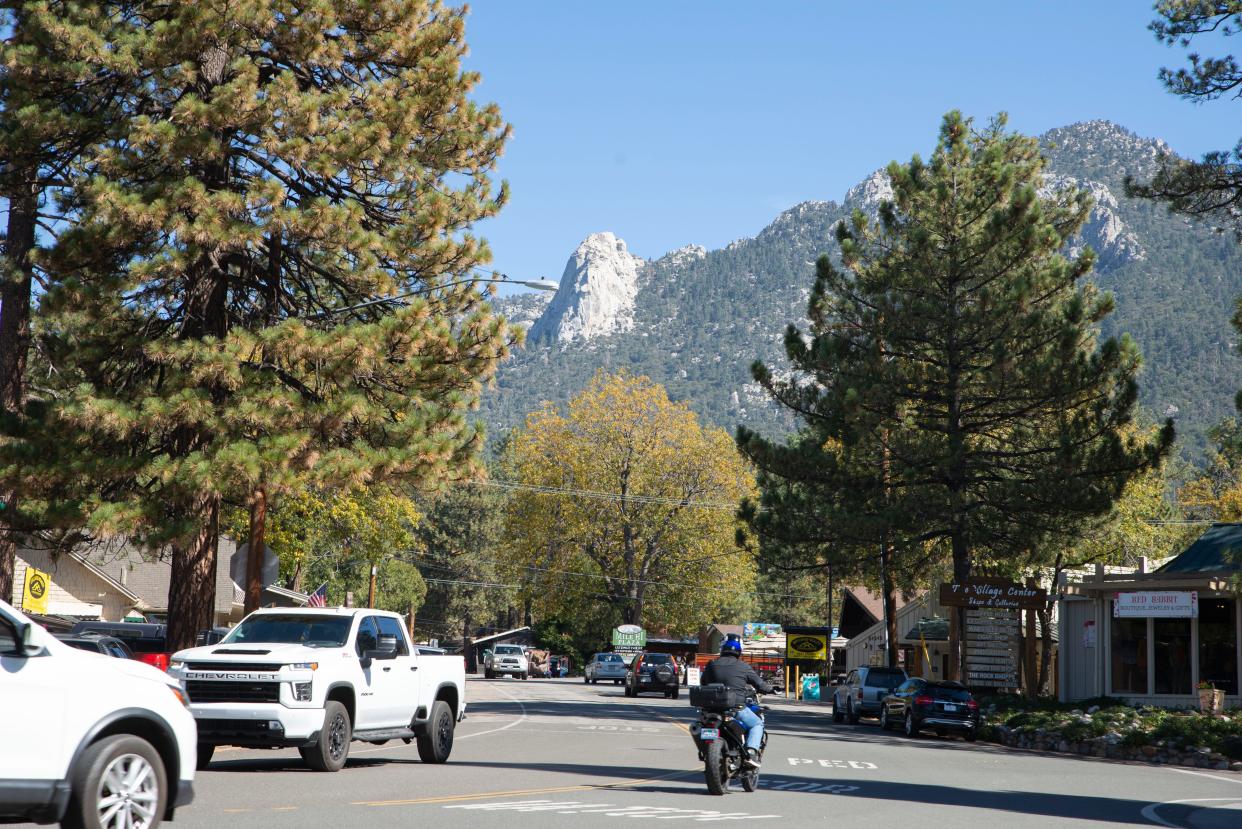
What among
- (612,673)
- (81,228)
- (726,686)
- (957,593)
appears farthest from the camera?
(612,673)

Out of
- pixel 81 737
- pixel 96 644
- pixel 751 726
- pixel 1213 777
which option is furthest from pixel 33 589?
pixel 81 737

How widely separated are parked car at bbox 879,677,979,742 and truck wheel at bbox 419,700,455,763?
15.6 m

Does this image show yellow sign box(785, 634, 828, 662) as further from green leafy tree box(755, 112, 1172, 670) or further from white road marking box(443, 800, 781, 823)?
white road marking box(443, 800, 781, 823)

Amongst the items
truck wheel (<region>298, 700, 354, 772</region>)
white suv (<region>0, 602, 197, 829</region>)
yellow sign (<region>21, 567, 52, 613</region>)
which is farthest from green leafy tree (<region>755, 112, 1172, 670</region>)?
white suv (<region>0, 602, 197, 829</region>)

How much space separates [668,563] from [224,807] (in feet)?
194

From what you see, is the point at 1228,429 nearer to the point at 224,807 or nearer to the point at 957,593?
the point at 957,593

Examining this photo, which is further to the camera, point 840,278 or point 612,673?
point 612,673

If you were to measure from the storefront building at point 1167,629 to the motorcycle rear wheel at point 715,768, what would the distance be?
73.6 feet

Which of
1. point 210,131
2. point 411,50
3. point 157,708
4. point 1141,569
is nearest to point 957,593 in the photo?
point 1141,569

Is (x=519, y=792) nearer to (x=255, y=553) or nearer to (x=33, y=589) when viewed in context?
(x=255, y=553)

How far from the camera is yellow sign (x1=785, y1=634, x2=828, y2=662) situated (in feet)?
185

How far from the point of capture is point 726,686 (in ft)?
51.6

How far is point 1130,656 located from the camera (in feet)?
125

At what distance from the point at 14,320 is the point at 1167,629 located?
29436 millimetres
